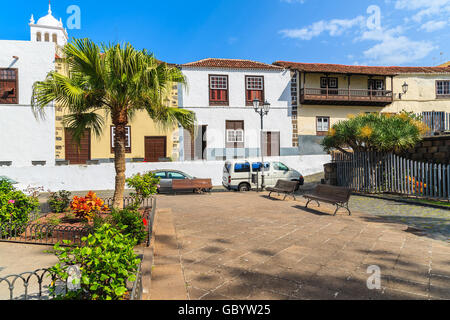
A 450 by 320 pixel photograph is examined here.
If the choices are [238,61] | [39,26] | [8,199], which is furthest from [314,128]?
[39,26]

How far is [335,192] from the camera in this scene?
29.7 ft

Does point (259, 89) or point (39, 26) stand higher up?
point (39, 26)

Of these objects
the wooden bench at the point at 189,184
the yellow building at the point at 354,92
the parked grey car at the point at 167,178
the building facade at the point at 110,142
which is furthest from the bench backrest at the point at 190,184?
the yellow building at the point at 354,92

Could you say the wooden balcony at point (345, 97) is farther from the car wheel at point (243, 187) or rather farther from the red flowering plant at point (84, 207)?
the red flowering plant at point (84, 207)

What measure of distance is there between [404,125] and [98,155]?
19.8 meters

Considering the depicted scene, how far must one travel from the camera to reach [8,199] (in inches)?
249

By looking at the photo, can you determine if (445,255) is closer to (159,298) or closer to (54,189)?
(159,298)

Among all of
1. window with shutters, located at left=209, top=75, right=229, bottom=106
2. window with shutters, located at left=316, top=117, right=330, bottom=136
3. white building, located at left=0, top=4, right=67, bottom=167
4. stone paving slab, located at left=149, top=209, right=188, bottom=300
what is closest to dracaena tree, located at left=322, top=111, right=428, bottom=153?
window with shutters, located at left=316, top=117, right=330, bottom=136

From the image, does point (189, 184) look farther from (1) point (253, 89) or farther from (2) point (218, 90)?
(1) point (253, 89)

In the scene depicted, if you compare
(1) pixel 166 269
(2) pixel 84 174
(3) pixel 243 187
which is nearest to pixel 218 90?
(3) pixel 243 187

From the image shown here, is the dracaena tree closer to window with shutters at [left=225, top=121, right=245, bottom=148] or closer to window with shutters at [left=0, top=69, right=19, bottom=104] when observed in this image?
window with shutters at [left=225, top=121, right=245, bottom=148]

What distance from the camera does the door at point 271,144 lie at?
916 inches

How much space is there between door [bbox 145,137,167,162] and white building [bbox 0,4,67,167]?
6.65m

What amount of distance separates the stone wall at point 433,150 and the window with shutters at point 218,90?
1366 cm
